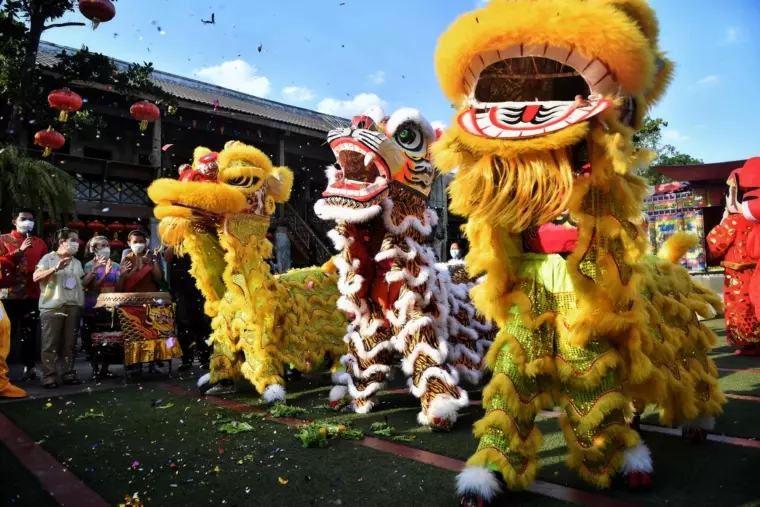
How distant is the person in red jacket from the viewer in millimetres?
5613

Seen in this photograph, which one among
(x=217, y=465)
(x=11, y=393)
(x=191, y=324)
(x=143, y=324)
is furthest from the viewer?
(x=191, y=324)

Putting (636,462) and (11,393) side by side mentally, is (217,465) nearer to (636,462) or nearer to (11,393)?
(636,462)

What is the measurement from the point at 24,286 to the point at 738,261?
768cm

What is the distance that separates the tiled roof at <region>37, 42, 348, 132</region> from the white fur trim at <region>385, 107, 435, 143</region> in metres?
9.15

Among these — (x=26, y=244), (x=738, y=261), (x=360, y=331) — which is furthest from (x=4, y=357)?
(x=738, y=261)

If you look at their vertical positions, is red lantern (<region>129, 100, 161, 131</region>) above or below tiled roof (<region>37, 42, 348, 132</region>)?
below

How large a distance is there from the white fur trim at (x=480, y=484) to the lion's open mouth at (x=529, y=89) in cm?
130

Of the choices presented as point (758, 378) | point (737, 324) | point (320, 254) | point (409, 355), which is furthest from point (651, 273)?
point (320, 254)

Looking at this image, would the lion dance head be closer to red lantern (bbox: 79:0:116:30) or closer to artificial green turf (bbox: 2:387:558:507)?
artificial green turf (bbox: 2:387:558:507)

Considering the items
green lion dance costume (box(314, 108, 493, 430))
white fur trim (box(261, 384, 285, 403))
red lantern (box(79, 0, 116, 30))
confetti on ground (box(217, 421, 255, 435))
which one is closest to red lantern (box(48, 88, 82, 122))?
red lantern (box(79, 0, 116, 30))

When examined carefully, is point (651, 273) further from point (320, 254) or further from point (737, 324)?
point (320, 254)

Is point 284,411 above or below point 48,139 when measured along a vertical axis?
below

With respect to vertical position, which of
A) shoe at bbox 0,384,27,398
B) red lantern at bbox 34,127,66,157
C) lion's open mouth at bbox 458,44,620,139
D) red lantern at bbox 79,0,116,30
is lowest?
shoe at bbox 0,384,27,398

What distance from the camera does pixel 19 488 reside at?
2.49 metres
